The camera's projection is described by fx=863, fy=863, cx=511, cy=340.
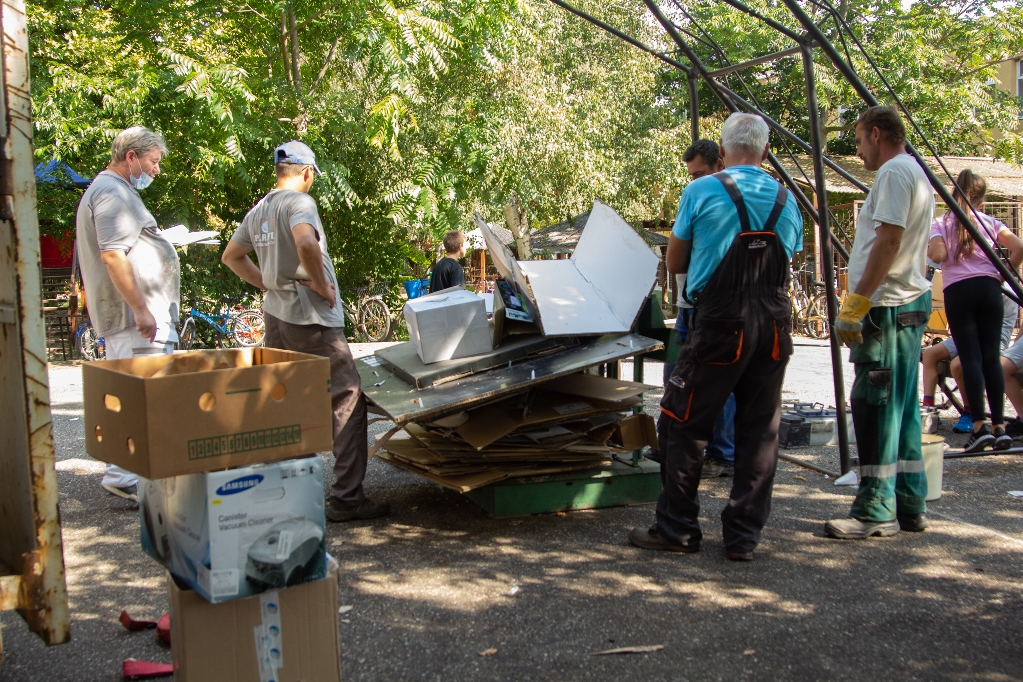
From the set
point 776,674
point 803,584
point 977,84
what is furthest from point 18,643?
point 977,84

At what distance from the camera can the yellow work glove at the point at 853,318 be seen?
387 cm

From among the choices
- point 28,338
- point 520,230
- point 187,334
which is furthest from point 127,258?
point 520,230

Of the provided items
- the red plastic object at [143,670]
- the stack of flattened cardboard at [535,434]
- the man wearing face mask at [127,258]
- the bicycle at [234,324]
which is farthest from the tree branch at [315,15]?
the red plastic object at [143,670]

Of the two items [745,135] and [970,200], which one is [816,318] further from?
[745,135]

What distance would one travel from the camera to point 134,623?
3117 millimetres

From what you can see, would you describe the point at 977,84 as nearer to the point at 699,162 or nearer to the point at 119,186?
the point at 699,162

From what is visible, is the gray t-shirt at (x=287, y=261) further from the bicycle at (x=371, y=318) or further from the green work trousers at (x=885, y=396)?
the bicycle at (x=371, y=318)

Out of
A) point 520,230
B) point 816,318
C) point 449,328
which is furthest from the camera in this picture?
point 520,230

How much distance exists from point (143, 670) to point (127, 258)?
238cm

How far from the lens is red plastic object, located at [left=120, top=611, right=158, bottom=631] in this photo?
3.10 metres

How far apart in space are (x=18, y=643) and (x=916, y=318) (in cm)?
392

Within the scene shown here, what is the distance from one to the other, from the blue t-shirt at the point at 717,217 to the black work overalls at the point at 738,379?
32 millimetres

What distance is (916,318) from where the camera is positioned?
4000 mm

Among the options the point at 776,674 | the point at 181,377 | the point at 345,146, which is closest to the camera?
the point at 181,377
